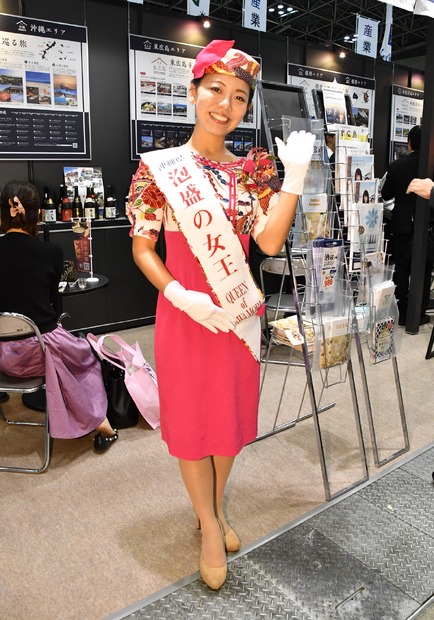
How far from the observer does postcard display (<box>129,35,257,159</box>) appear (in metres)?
4.73

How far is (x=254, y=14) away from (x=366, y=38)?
80.1 inches

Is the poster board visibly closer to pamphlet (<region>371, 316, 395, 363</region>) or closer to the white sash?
pamphlet (<region>371, 316, 395, 363</region>)

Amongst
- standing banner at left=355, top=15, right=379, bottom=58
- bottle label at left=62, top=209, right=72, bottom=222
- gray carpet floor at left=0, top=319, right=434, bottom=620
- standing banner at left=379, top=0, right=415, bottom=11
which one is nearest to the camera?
gray carpet floor at left=0, top=319, right=434, bottom=620

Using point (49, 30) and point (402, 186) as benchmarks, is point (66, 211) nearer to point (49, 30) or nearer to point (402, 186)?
point (49, 30)

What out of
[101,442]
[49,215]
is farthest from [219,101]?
[49,215]

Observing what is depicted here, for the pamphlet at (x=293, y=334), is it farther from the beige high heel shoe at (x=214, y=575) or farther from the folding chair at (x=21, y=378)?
the folding chair at (x=21, y=378)

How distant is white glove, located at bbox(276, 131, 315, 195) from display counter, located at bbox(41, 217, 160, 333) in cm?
305

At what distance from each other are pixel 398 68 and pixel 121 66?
14.3ft

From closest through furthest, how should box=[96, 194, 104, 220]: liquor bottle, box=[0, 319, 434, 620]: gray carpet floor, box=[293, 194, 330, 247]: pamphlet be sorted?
box=[0, 319, 434, 620]: gray carpet floor
box=[293, 194, 330, 247]: pamphlet
box=[96, 194, 104, 220]: liquor bottle

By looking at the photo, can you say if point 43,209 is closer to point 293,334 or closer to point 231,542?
point 293,334

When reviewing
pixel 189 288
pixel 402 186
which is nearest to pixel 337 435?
pixel 189 288

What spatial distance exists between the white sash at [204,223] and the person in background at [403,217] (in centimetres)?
376

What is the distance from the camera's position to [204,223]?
1.61m

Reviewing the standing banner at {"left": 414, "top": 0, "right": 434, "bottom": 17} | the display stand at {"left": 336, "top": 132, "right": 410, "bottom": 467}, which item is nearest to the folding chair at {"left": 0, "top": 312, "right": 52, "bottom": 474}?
the display stand at {"left": 336, "top": 132, "right": 410, "bottom": 467}
